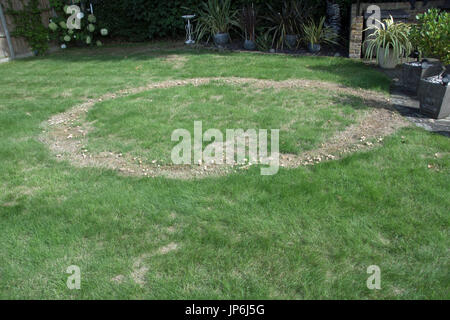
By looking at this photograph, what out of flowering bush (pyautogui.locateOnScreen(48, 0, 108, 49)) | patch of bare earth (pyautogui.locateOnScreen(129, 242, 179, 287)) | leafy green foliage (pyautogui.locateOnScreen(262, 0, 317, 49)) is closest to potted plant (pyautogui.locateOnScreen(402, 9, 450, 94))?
leafy green foliage (pyautogui.locateOnScreen(262, 0, 317, 49))

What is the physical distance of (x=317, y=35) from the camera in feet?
28.1

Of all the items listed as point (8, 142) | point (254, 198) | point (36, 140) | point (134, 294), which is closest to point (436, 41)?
point (254, 198)

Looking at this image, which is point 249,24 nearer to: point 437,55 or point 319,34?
point 319,34

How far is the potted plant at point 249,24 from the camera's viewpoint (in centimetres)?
914

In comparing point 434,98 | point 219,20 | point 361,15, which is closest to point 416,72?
point 434,98

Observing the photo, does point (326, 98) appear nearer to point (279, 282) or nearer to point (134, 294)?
point (279, 282)

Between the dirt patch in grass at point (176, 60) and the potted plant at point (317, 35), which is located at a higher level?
the potted plant at point (317, 35)

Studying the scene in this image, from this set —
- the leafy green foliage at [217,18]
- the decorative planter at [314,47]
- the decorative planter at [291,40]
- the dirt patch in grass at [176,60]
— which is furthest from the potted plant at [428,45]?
the leafy green foliage at [217,18]

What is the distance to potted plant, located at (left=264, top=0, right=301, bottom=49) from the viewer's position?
29.0 ft

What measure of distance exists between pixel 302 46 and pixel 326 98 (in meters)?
4.28

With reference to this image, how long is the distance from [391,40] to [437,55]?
6.59 ft

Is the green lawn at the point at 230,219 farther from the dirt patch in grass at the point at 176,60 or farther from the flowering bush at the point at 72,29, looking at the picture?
the flowering bush at the point at 72,29

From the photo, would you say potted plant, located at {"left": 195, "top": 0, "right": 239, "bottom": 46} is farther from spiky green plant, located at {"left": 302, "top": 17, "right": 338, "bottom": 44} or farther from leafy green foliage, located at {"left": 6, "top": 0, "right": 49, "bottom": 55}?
leafy green foliage, located at {"left": 6, "top": 0, "right": 49, "bottom": 55}

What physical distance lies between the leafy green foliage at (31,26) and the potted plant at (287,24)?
614 centimetres
